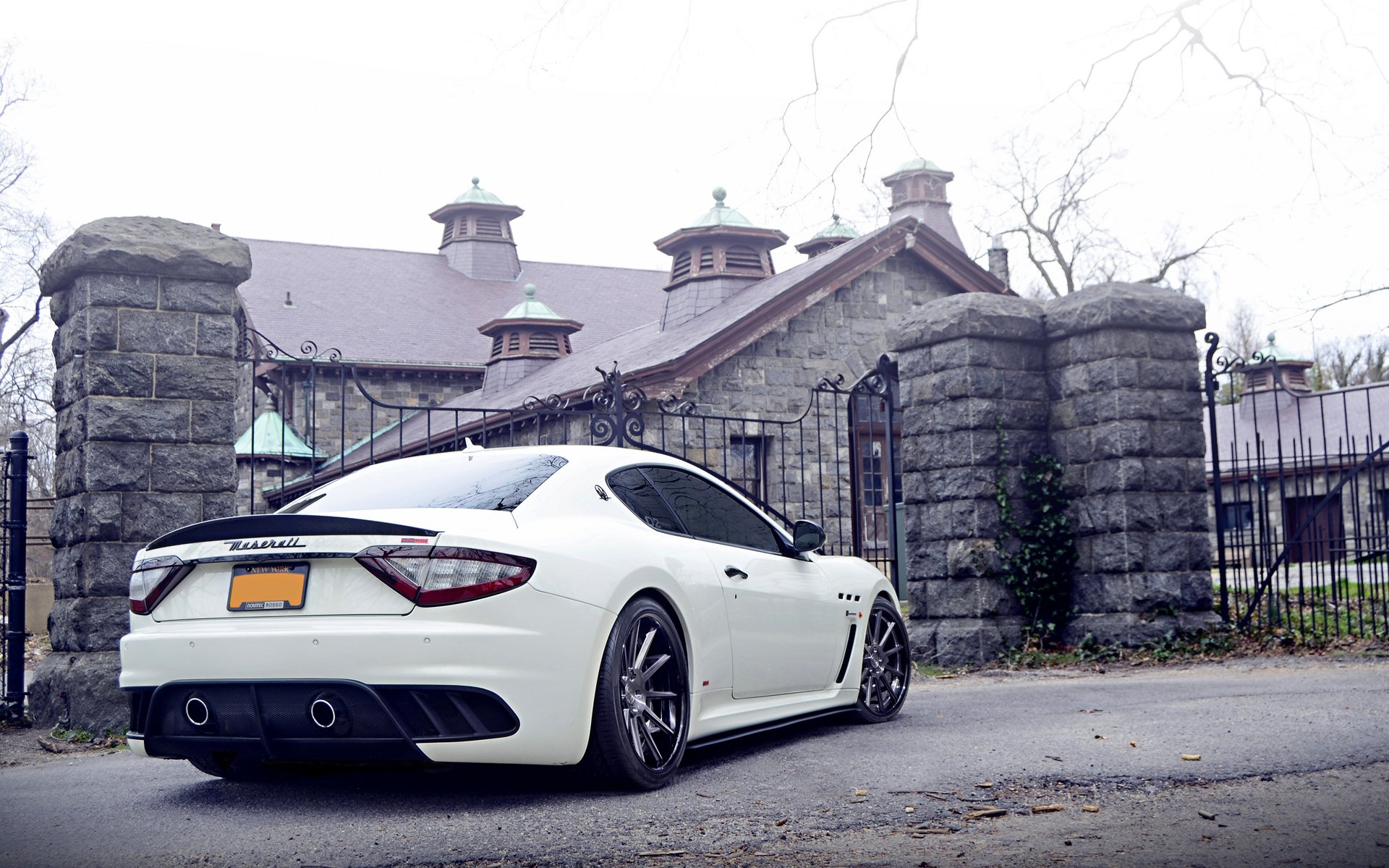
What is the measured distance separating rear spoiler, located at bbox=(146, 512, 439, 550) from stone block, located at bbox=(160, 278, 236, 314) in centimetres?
314

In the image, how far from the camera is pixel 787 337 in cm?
2217

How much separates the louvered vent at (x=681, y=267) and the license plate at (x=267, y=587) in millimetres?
22030

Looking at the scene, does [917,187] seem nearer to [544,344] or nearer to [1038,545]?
[544,344]

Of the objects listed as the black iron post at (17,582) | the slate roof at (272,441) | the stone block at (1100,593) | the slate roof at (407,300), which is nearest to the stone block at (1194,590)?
the stone block at (1100,593)

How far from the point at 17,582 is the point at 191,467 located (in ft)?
4.41

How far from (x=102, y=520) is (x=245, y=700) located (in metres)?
3.43

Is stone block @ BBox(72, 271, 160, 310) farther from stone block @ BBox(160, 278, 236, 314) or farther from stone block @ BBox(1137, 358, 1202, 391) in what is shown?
stone block @ BBox(1137, 358, 1202, 391)

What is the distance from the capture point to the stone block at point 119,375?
763cm

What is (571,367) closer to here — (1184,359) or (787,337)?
(787,337)

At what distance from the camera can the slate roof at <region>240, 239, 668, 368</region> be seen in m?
32.2

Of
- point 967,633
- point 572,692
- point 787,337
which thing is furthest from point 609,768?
point 787,337

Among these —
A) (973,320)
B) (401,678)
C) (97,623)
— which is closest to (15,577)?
(97,623)

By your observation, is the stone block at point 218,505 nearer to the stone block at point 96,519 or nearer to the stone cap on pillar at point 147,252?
the stone block at point 96,519

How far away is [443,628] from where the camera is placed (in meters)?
4.53
